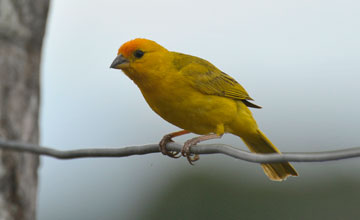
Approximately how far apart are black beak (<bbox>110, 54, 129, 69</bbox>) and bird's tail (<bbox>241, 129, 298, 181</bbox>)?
1.30m

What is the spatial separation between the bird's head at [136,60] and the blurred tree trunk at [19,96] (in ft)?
1.97

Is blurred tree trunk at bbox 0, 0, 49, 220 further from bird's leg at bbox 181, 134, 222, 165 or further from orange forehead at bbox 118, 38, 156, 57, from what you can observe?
bird's leg at bbox 181, 134, 222, 165

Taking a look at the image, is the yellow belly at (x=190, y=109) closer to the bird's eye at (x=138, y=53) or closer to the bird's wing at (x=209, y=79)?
the bird's wing at (x=209, y=79)

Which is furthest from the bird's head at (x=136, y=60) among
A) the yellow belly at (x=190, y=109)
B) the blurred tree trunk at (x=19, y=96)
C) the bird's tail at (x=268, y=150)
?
the bird's tail at (x=268, y=150)

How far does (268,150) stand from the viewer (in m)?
5.04

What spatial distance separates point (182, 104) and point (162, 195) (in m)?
4.75

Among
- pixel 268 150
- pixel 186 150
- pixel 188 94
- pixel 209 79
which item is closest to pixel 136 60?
pixel 188 94

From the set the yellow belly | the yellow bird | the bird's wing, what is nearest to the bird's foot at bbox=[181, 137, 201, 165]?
the yellow bird

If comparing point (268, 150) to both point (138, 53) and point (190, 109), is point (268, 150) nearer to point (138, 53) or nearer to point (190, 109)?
point (190, 109)

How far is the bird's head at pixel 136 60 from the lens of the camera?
432 centimetres

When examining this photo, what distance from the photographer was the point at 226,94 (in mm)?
4738

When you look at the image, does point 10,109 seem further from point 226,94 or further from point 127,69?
point 226,94

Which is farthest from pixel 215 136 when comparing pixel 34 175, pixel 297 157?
pixel 297 157

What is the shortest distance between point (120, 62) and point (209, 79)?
0.83 metres
